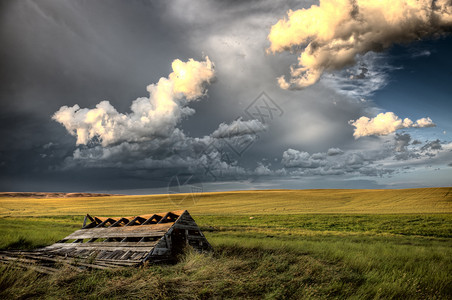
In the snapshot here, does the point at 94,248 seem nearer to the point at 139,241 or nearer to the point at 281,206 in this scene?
the point at 139,241

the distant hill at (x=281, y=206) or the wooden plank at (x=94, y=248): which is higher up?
the wooden plank at (x=94, y=248)

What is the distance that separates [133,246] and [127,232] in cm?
124

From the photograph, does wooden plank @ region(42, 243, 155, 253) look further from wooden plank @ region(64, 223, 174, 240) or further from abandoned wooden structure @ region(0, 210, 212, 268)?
wooden plank @ region(64, 223, 174, 240)

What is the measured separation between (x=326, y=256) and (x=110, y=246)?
7.74 meters

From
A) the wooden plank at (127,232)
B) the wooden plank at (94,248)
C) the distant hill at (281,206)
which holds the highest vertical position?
the wooden plank at (127,232)

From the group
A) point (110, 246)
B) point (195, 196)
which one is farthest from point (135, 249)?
point (195, 196)

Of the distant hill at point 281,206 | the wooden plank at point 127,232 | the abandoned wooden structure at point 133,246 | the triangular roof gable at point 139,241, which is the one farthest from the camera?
the distant hill at point 281,206

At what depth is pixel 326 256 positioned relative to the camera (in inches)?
379

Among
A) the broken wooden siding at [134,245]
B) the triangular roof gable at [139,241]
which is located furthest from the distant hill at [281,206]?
the broken wooden siding at [134,245]

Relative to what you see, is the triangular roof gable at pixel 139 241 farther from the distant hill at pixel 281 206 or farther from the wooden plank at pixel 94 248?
the distant hill at pixel 281 206

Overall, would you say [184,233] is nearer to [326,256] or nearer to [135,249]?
[135,249]

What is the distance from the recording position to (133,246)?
769 cm

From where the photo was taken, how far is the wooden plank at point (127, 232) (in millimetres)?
7914

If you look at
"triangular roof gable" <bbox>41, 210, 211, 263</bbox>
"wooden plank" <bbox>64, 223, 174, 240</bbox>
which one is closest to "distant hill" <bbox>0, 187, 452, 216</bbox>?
"wooden plank" <bbox>64, 223, 174, 240</bbox>
